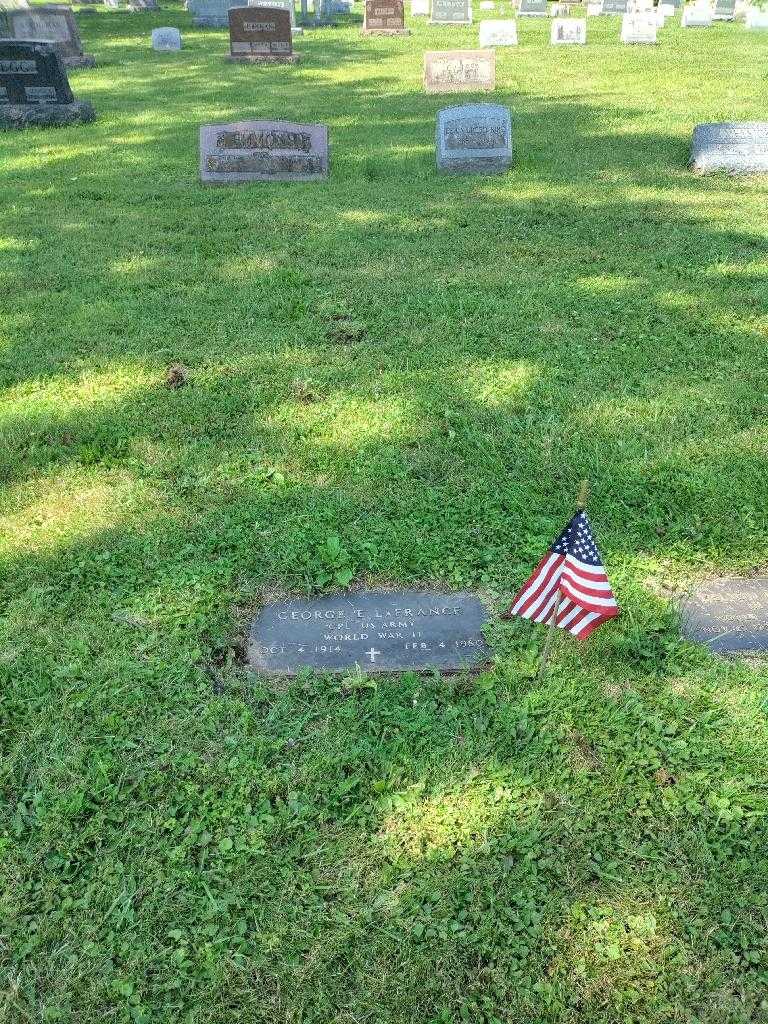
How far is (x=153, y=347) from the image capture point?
5.82 metres

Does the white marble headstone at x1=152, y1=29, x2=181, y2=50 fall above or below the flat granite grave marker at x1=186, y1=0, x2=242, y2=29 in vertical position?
below

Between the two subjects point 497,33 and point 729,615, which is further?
point 497,33

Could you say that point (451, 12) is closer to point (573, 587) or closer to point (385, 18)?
point (385, 18)

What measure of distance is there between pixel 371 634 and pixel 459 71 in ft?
47.6

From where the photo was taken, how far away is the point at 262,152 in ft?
31.2

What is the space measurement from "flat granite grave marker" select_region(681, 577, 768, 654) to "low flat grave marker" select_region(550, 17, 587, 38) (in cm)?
2041

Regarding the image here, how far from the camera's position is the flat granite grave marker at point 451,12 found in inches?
885

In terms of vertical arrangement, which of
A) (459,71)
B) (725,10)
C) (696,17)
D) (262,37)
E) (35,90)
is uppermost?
(725,10)

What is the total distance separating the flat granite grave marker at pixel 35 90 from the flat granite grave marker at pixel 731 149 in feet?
32.2

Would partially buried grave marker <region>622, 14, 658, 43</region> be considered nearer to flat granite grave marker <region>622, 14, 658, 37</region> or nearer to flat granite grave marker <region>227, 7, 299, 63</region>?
flat granite grave marker <region>622, 14, 658, 37</region>

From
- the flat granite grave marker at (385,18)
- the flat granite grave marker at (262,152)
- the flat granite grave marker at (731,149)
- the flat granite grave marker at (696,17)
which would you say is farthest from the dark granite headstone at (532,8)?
the flat granite grave marker at (262,152)

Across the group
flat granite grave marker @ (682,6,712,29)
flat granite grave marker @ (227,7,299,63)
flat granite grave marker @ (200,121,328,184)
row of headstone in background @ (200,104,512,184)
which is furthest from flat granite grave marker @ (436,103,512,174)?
flat granite grave marker @ (682,6,712,29)

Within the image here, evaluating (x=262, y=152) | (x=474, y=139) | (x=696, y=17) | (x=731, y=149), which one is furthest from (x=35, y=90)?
(x=696, y=17)

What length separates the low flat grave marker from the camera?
64.3 ft
